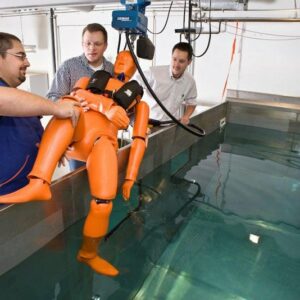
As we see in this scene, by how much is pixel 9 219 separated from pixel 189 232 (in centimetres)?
91

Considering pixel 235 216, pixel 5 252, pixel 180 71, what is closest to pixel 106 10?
pixel 180 71

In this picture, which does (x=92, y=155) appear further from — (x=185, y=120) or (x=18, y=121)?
(x=185, y=120)

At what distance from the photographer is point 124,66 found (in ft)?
4.88

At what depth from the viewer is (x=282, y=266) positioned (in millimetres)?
1388

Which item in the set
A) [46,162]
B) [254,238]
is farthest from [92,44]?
[254,238]

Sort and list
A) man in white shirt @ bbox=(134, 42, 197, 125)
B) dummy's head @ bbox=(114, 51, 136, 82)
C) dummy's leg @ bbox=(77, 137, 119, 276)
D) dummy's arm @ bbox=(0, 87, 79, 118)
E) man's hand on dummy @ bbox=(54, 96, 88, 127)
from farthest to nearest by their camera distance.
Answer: man in white shirt @ bbox=(134, 42, 197, 125) < dummy's head @ bbox=(114, 51, 136, 82) < dummy's leg @ bbox=(77, 137, 119, 276) < man's hand on dummy @ bbox=(54, 96, 88, 127) < dummy's arm @ bbox=(0, 87, 79, 118)

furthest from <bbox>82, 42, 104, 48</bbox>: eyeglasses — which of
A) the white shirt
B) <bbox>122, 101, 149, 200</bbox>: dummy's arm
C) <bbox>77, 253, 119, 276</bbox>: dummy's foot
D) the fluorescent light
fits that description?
the fluorescent light

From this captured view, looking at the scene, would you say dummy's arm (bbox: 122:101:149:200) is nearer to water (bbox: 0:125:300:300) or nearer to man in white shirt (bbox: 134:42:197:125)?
water (bbox: 0:125:300:300)

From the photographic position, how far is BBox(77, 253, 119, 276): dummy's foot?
1.23m

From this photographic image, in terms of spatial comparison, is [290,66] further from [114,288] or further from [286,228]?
[114,288]

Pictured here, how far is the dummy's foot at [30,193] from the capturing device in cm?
104

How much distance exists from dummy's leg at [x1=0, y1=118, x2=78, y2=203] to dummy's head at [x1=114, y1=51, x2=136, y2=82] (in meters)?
0.45

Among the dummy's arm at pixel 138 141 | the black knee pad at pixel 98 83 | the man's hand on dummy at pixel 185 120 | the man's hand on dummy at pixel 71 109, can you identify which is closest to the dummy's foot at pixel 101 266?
the dummy's arm at pixel 138 141

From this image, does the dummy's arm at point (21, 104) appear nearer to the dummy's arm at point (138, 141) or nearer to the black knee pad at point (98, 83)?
the black knee pad at point (98, 83)
